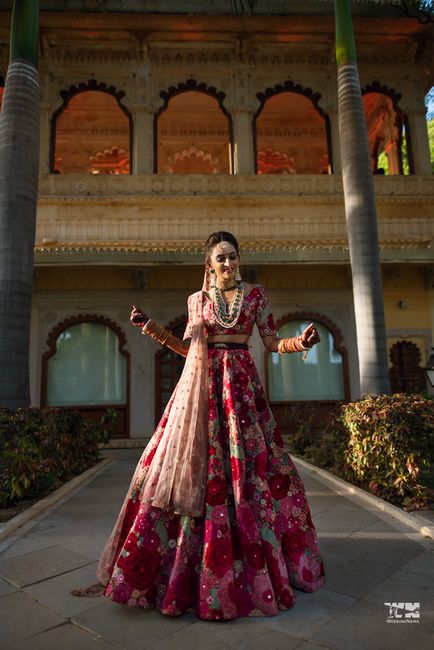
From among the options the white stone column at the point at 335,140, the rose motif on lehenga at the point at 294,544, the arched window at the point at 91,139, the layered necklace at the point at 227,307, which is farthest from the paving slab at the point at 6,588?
the arched window at the point at 91,139

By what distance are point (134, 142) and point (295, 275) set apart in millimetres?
5114

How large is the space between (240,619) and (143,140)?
1095cm

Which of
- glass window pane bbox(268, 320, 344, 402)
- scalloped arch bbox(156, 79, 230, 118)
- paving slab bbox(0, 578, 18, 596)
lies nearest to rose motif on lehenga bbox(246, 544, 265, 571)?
paving slab bbox(0, 578, 18, 596)

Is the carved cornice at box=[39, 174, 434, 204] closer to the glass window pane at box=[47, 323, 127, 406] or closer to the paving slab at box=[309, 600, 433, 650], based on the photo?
the glass window pane at box=[47, 323, 127, 406]

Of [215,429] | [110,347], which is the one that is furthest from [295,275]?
[215,429]

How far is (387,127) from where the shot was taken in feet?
43.1

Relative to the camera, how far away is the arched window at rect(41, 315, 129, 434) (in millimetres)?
10000

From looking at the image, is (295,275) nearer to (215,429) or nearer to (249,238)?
(249,238)

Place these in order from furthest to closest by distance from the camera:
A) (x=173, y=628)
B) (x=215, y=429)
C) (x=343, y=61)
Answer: (x=343, y=61), (x=215, y=429), (x=173, y=628)

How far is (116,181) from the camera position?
1062cm

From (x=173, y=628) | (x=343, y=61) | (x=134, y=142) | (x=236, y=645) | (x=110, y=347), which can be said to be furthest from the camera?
(x=134, y=142)

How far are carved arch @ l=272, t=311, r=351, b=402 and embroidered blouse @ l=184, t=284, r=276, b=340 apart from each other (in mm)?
7710

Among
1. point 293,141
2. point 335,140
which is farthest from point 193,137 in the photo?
point 335,140

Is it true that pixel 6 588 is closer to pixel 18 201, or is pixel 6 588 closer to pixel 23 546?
pixel 23 546
